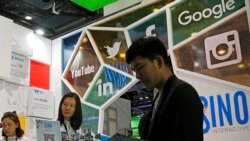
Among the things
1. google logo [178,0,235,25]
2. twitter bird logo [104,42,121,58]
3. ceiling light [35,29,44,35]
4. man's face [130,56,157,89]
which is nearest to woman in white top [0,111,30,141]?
twitter bird logo [104,42,121,58]

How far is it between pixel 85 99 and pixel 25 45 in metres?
1.43

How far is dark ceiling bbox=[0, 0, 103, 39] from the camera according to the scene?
5559mm

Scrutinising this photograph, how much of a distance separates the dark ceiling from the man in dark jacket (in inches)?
172

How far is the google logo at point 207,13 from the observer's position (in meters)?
4.12

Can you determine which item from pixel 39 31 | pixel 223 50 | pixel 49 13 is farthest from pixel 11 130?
pixel 39 31

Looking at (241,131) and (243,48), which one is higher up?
(243,48)

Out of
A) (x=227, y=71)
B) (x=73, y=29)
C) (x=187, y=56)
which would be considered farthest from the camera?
(x=73, y=29)

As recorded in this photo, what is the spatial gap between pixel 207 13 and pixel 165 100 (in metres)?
3.33

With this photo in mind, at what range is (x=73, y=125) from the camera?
10.6 ft

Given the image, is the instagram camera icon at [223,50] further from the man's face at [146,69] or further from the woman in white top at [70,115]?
the man's face at [146,69]

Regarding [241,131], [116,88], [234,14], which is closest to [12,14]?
[116,88]

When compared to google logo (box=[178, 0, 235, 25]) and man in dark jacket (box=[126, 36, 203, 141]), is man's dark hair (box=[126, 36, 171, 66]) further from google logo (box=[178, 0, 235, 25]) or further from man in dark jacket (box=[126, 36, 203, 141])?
google logo (box=[178, 0, 235, 25])

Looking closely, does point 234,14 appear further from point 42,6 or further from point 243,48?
point 42,6

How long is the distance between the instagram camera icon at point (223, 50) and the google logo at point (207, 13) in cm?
30
